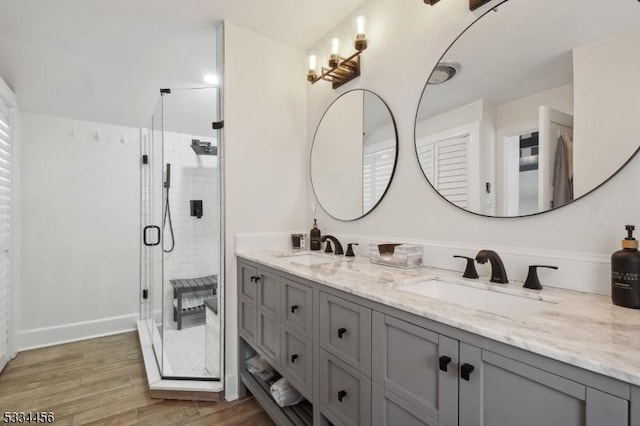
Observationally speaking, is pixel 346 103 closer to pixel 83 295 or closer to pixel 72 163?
pixel 72 163

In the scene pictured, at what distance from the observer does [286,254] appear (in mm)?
2066

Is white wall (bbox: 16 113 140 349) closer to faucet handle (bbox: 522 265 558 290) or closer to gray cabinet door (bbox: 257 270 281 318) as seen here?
gray cabinet door (bbox: 257 270 281 318)

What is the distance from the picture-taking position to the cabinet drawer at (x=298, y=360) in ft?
4.58

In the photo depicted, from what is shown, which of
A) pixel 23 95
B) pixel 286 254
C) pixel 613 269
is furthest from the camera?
pixel 23 95

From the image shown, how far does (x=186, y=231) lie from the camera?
2602mm

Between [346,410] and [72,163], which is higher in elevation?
[72,163]

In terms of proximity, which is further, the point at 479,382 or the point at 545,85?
the point at 545,85

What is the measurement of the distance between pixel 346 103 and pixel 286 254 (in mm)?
1107

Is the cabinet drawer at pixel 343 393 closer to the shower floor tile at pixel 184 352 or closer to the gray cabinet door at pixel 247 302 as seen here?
the gray cabinet door at pixel 247 302

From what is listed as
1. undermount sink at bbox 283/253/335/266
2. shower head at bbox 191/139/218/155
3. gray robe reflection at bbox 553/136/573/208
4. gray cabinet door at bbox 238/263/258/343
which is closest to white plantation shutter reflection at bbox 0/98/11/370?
shower head at bbox 191/139/218/155

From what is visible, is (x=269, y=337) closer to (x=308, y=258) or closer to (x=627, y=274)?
(x=308, y=258)

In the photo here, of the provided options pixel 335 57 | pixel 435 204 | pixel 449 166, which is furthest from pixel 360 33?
pixel 435 204

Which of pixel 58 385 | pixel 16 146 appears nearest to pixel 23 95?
pixel 16 146

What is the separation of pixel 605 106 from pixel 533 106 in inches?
8.6
